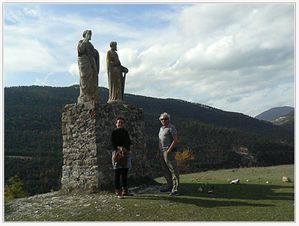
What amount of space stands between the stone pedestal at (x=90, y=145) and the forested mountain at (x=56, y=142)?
2816 centimetres

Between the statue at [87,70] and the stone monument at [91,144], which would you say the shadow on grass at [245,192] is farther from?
the statue at [87,70]

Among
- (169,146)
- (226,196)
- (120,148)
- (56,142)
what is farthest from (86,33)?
(56,142)

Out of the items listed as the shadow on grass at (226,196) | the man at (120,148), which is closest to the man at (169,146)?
the shadow on grass at (226,196)

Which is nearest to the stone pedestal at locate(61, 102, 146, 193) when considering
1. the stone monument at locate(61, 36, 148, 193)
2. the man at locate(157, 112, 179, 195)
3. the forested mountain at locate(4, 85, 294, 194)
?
the stone monument at locate(61, 36, 148, 193)

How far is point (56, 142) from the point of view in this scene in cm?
5859

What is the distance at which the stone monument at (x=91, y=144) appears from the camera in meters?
13.8

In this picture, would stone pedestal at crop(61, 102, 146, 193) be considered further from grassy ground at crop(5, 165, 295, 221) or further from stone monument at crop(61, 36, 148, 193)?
grassy ground at crop(5, 165, 295, 221)

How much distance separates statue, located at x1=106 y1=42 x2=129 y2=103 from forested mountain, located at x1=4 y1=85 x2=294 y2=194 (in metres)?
27.9

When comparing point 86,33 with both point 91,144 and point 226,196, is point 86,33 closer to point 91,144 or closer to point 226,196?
point 91,144

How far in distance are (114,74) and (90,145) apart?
115 inches

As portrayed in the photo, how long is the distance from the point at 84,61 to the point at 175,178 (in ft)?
17.6

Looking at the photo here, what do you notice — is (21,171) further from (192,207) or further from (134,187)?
(192,207)

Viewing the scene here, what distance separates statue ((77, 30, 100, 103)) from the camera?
14.7 meters

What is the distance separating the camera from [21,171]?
48.9m
